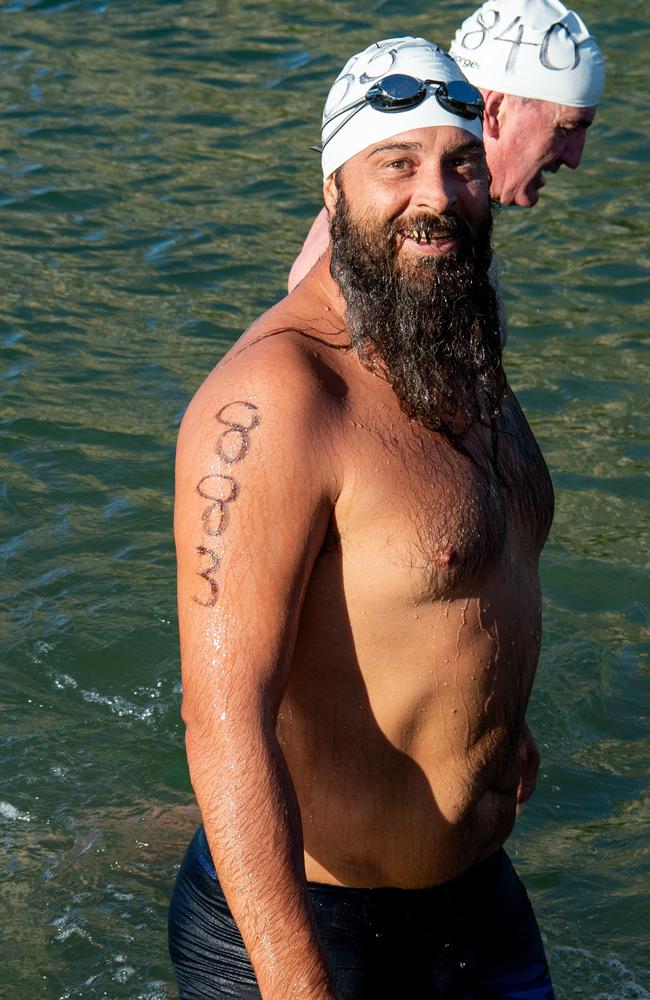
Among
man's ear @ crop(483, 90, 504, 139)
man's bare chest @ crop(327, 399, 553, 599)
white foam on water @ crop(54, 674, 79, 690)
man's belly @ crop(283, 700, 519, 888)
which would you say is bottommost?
white foam on water @ crop(54, 674, 79, 690)

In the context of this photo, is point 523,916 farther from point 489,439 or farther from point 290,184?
point 290,184

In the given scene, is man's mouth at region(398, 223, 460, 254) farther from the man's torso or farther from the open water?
the open water

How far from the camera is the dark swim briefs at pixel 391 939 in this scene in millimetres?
2850

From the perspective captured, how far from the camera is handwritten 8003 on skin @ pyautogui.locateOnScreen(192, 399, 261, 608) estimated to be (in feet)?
7.92

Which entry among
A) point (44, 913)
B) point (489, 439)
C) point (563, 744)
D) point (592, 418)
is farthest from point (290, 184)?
point (489, 439)

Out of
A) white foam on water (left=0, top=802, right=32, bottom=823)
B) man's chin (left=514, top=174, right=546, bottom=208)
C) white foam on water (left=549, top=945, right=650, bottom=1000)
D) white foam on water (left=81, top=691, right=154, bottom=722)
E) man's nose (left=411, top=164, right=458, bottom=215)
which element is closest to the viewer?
man's nose (left=411, top=164, right=458, bottom=215)

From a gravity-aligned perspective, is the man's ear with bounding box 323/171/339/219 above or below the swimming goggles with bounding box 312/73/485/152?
below

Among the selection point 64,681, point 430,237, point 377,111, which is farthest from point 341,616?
point 64,681

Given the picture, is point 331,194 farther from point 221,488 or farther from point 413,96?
point 221,488

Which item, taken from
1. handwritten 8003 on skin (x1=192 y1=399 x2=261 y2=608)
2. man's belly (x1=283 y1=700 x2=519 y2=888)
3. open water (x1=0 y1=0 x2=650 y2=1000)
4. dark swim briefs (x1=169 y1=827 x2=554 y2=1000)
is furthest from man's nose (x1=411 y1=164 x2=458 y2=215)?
open water (x1=0 y1=0 x2=650 y2=1000)

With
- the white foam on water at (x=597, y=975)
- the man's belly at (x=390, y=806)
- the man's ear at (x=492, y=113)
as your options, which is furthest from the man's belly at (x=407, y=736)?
the man's ear at (x=492, y=113)

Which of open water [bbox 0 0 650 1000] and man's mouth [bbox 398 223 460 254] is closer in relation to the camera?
man's mouth [bbox 398 223 460 254]

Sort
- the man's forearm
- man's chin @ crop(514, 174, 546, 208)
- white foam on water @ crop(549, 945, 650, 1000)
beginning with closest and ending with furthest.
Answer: the man's forearm
white foam on water @ crop(549, 945, 650, 1000)
man's chin @ crop(514, 174, 546, 208)

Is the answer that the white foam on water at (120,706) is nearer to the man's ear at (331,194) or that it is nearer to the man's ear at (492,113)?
the man's ear at (492,113)
